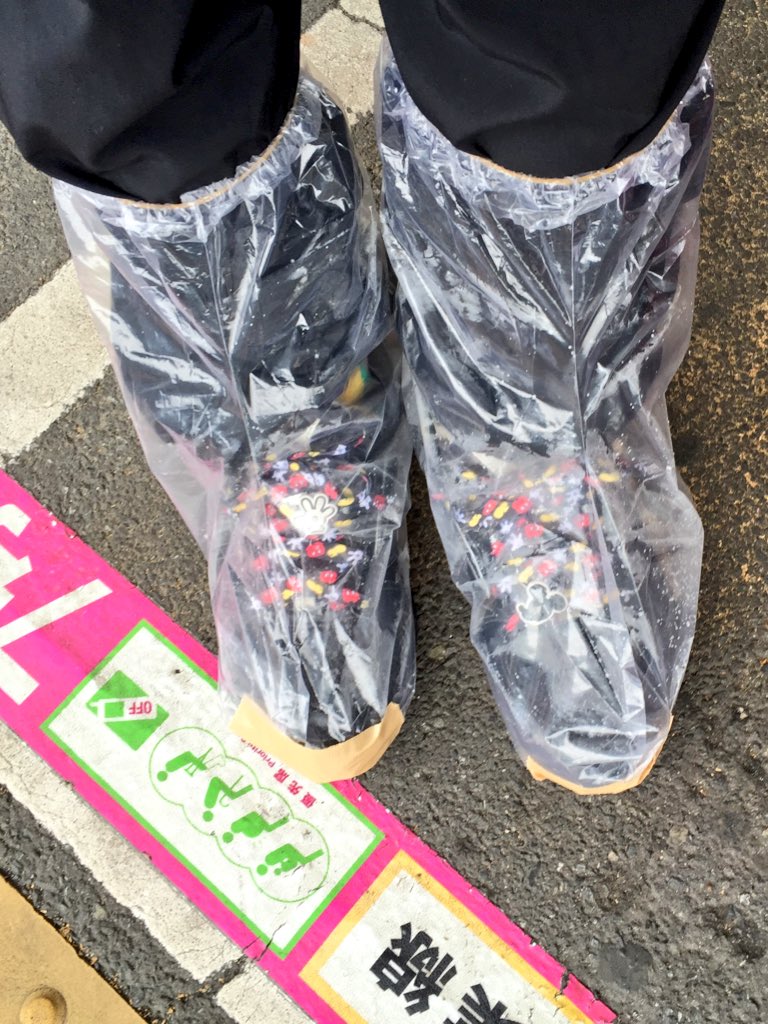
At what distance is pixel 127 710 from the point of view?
108cm

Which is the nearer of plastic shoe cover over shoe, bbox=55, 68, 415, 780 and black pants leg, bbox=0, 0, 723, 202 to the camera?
black pants leg, bbox=0, 0, 723, 202

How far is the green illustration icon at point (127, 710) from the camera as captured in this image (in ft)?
3.50

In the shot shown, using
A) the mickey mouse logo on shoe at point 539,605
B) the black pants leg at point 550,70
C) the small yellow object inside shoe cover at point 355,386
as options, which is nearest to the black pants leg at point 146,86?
the black pants leg at point 550,70

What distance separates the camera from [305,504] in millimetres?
958

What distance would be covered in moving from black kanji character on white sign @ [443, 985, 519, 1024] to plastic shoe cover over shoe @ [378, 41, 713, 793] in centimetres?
23

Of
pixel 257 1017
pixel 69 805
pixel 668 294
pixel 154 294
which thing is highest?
pixel 154 294

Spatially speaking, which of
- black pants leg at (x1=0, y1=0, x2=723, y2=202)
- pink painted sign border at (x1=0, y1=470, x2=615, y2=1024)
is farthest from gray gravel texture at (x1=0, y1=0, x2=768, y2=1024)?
black pants leg at (x1=0, y1=0, x2=723, y2=202)

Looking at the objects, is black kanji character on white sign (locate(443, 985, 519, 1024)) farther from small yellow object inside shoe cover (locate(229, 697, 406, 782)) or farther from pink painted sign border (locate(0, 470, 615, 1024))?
small yellow object inside shoe cover (locate(229, 697, 406, 782))

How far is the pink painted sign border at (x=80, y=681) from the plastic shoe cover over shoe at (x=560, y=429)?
0.17 m

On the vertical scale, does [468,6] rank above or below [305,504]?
above

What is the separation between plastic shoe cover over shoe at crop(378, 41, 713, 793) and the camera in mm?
779

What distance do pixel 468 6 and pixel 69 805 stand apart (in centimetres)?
90

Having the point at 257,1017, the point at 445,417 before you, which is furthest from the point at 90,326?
the point at 257,1017

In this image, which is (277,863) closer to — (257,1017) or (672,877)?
(257,1017)
